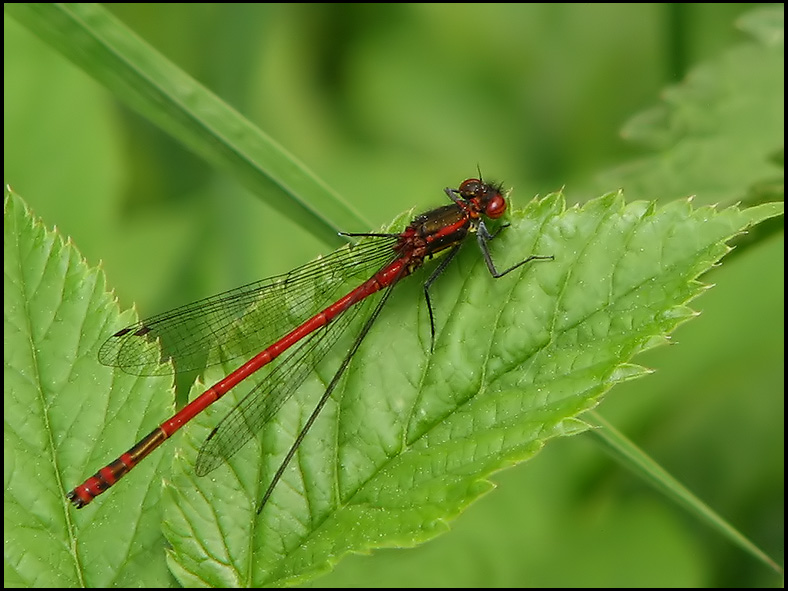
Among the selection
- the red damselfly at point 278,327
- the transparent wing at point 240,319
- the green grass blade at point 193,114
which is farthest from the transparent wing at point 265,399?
the green grass blade at point 193,114

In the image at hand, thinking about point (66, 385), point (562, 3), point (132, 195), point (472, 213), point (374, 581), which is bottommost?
point (374, 581)

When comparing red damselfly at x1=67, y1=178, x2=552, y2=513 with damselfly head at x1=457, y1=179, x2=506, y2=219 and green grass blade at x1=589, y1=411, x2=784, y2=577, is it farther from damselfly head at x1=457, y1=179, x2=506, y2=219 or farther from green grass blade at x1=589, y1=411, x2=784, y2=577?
green grass blade at x1=589, y1=411, x2=784, y2=577

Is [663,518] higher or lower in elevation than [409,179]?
lower

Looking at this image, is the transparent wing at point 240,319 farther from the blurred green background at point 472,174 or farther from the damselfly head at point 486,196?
the damselfly head at point 486,196

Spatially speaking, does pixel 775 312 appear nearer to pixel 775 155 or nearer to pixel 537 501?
pixel 775 155

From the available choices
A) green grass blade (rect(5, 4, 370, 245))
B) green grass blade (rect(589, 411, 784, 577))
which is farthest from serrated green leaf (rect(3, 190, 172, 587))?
green grass blade (rect(589, 411, 784, 577))

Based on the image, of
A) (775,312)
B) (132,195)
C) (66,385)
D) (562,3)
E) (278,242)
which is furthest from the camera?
(562,3)

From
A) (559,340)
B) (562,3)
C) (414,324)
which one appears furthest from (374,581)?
(562,3)

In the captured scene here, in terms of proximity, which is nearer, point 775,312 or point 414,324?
point 414,324
